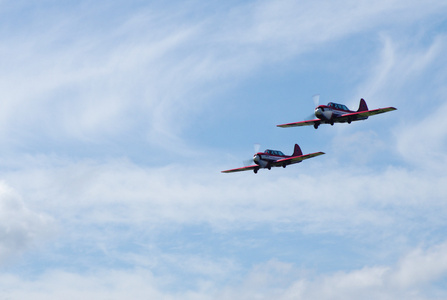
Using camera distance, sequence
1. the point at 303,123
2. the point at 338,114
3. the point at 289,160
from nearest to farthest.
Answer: the point at 338,114
the point at 303,123
the point at 289,160

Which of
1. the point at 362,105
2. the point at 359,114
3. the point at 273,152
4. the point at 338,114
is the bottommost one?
the point at 273,152

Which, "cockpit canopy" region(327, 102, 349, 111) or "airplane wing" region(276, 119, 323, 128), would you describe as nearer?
"cockpit canopy" region(327, 102, 349, 111)

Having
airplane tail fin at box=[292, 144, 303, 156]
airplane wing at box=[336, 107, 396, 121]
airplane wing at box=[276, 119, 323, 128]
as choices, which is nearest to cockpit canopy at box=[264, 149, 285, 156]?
airplane tail fin at box=[292, 144, 303, 156]

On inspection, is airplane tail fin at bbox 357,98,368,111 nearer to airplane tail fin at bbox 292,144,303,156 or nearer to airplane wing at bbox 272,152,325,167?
airplane wing at bbox 272,152,325,167

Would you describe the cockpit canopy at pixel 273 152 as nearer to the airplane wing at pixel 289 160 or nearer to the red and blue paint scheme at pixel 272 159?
the red and blue paint scheme at pixel 272 159

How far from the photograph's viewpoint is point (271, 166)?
164875 mm

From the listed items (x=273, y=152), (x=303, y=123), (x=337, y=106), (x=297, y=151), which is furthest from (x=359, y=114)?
(x=273, y=152)

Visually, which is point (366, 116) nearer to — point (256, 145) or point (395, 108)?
point (395, 108)

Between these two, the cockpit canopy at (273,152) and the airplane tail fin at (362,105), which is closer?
the airplane tail fin at (362,105)

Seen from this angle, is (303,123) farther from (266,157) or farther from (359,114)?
(359,114)

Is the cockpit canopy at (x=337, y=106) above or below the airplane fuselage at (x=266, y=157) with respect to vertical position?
above

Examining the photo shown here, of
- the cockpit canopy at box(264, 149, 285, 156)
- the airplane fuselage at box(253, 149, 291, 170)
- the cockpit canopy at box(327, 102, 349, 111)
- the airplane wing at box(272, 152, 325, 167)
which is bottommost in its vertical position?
the airplane wing at box(272, 152, 325, 167)

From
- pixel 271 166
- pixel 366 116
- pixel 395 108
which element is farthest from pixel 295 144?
pixel 395 108

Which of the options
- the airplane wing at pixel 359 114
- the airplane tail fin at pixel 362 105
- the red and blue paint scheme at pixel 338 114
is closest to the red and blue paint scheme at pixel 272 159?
the red and blue paint scheme at pixel 338 114
